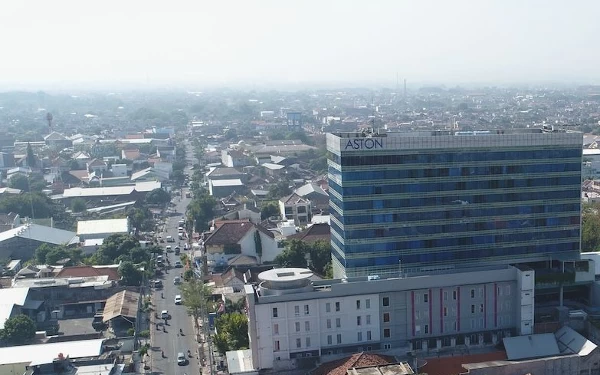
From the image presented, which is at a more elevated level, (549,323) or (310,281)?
(310,281)

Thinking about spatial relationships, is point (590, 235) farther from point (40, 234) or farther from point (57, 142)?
point (57, 142)

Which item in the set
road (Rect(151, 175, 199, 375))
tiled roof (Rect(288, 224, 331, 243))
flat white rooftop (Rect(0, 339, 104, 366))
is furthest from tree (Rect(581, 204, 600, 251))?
flat white rooftop (Rect(0, 339, 104, 366))

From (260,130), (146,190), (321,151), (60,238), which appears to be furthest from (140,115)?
(60,238)

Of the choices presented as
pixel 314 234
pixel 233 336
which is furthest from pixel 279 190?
pixel 233 336

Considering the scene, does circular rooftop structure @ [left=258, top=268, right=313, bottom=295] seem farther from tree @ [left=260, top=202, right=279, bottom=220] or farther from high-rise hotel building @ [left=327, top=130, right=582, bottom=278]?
tree @ [left=260, top=202, right=279, bottom=220]

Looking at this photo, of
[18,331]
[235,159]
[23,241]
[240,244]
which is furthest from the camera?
[235,159]

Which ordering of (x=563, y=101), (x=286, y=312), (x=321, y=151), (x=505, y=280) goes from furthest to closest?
(x=563, y=101) < (x=321, y=151) < (x=505, y=280) < (x=286, y=312)

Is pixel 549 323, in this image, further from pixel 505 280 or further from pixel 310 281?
pixel 310 281
